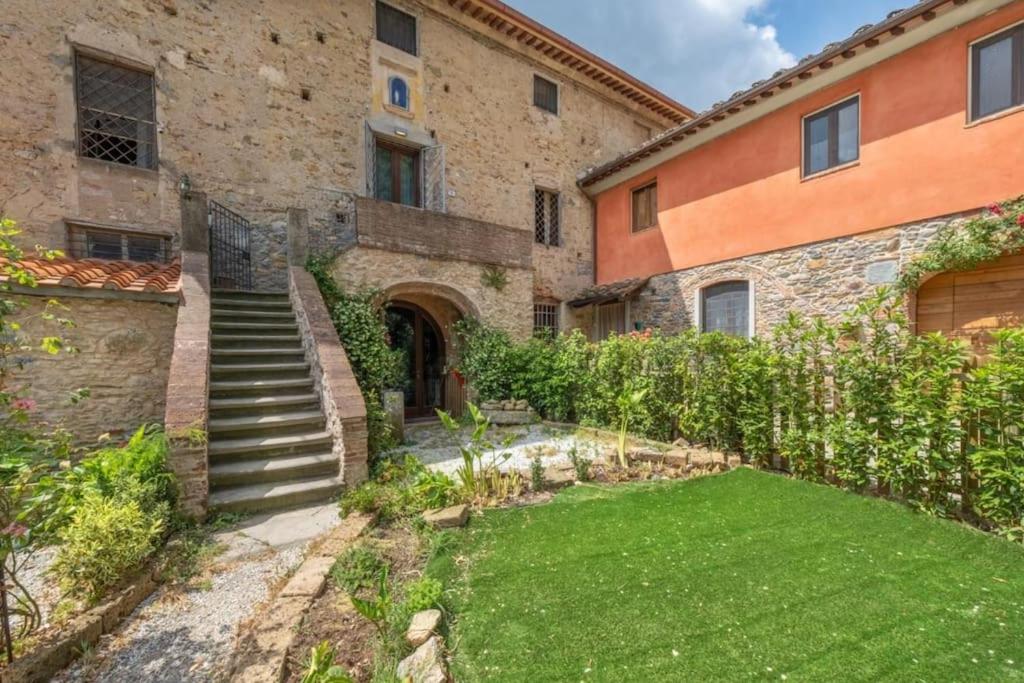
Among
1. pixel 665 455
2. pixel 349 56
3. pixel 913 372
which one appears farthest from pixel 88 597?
pixel 349 56

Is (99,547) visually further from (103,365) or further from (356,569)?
(103,365)

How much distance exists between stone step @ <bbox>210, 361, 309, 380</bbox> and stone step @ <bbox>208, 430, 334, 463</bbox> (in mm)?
1076

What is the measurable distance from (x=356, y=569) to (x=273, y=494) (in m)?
1.82

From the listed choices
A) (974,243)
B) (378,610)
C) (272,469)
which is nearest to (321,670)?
(378,610)

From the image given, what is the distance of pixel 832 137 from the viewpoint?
8.00 metres

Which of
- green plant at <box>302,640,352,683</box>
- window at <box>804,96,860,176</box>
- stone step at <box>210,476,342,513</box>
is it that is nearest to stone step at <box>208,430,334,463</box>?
stone step at <box>210,476,342,513</box>

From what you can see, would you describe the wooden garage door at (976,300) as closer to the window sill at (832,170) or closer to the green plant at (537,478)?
the window sill at (832,170)

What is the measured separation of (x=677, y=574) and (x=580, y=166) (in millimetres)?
12508

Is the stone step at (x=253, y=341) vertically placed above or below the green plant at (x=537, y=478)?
above

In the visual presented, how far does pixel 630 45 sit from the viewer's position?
2027 centimetres

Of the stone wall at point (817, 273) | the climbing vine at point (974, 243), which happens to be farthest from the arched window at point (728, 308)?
the climbing vine at point (974, 243)

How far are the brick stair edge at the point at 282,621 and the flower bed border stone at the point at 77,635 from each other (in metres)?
0.82

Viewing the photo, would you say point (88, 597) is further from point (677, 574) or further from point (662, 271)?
point (662, 271)

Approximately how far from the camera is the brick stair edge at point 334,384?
15.6 ft
